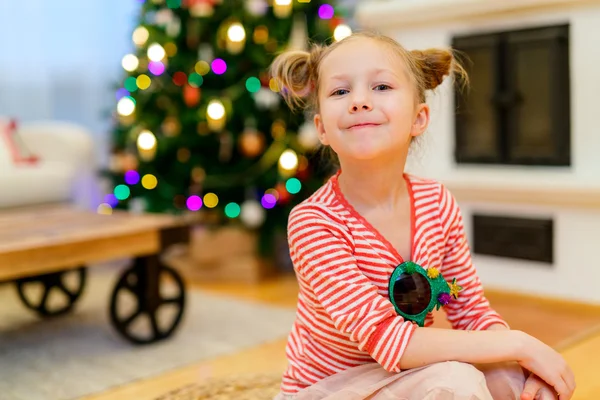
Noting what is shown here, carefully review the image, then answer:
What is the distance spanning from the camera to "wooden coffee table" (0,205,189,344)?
1876 mm

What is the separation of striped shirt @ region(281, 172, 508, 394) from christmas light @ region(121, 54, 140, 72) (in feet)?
6.71

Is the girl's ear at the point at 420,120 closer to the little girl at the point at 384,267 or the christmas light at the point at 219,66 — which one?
the little girl at the point at 384,267

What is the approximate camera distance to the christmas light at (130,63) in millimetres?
3098

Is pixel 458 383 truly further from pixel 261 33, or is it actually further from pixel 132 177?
pixel 132 177

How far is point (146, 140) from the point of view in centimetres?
296

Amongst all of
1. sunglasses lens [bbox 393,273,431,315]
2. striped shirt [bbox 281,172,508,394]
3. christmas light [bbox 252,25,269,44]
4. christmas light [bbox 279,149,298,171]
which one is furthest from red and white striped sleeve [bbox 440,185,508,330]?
christmas light [bbox 252,25,269,44]

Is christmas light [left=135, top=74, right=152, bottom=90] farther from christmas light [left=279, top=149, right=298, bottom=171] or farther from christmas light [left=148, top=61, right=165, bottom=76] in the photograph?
christmas light [left=279, top=149, right=298, bottom=171]

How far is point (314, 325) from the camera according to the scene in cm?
119

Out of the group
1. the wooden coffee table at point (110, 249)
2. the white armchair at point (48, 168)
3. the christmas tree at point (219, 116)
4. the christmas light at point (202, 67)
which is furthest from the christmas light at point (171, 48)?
the wooden coffee table at point (110, 249)

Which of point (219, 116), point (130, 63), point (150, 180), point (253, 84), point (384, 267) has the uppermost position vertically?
point (130, 63)

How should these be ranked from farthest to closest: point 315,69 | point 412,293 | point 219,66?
point 219,66
point 315,69
point 412,293

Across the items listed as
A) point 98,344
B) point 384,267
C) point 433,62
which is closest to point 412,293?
point 384,267

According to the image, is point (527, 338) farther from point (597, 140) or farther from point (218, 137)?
point (218, 137)

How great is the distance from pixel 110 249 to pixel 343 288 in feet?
3.59
